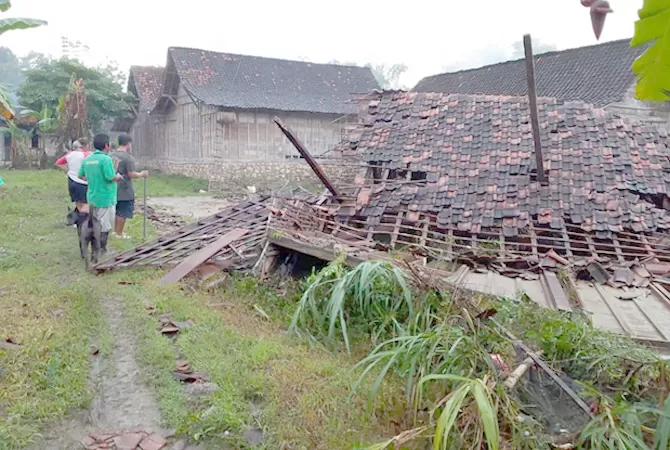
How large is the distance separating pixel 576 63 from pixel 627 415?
2022 centimetres

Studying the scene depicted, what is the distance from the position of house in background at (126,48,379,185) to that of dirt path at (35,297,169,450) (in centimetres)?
1571

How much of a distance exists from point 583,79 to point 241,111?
41.5 ft

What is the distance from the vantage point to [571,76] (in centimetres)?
1967

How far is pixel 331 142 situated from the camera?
2345 centimetres

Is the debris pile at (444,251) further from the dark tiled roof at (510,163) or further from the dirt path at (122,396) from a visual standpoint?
the dirt path at (122,396)

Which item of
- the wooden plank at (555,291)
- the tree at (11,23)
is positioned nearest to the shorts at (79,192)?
the tree at (11,23)

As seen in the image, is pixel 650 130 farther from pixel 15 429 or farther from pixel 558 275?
pixel 15 429

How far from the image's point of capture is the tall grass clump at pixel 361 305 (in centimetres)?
468

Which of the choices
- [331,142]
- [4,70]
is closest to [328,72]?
[331,142]

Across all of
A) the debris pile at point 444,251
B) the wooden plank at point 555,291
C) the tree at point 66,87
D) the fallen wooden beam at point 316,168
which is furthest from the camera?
the tree at point 66,87

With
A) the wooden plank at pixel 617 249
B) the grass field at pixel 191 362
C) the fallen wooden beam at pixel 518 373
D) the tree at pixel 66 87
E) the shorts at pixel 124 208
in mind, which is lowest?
the grass field at pixel 191 362

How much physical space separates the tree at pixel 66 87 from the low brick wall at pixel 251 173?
4871 mm

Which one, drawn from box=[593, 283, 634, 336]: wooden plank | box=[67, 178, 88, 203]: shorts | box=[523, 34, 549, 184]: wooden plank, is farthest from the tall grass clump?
box=[67, 178, 88, 203]: shorts

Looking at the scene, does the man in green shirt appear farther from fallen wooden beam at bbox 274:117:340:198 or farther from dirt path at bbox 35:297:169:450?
dirt path at bbox 35:297:169:450
